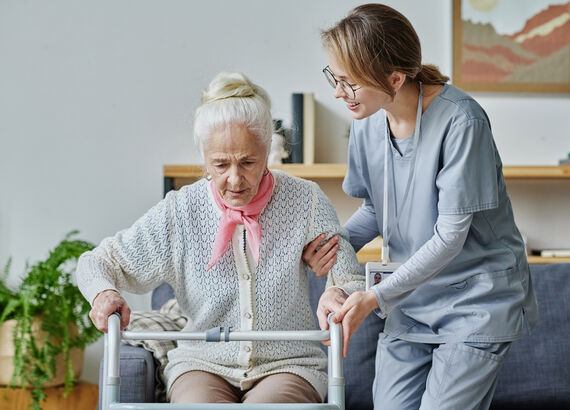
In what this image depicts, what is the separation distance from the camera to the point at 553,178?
3316 mm

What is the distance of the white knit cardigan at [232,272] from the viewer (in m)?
1.68

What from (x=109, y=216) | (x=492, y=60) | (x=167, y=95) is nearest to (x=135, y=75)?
(x=167, y=95)

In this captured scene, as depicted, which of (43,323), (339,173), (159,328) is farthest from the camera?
(339,173)

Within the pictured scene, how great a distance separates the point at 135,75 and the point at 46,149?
561mm

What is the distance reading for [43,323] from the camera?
2711 millimetres

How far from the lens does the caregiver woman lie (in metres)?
1.46

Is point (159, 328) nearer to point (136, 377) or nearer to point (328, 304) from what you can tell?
point (136, 377)

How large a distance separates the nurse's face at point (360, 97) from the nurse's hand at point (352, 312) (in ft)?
1.34

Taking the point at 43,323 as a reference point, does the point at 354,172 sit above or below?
above

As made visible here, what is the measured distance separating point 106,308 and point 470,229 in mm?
842

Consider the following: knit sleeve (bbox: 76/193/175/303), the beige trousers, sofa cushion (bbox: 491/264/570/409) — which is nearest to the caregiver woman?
the beige trousers

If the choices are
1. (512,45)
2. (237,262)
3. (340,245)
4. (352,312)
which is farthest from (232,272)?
(512,45)

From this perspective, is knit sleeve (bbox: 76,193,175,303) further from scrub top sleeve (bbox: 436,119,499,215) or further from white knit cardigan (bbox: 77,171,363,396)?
scrub top sleeve (bbox: 436,119,499,215)

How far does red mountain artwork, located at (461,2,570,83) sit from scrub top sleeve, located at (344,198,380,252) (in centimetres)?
174
